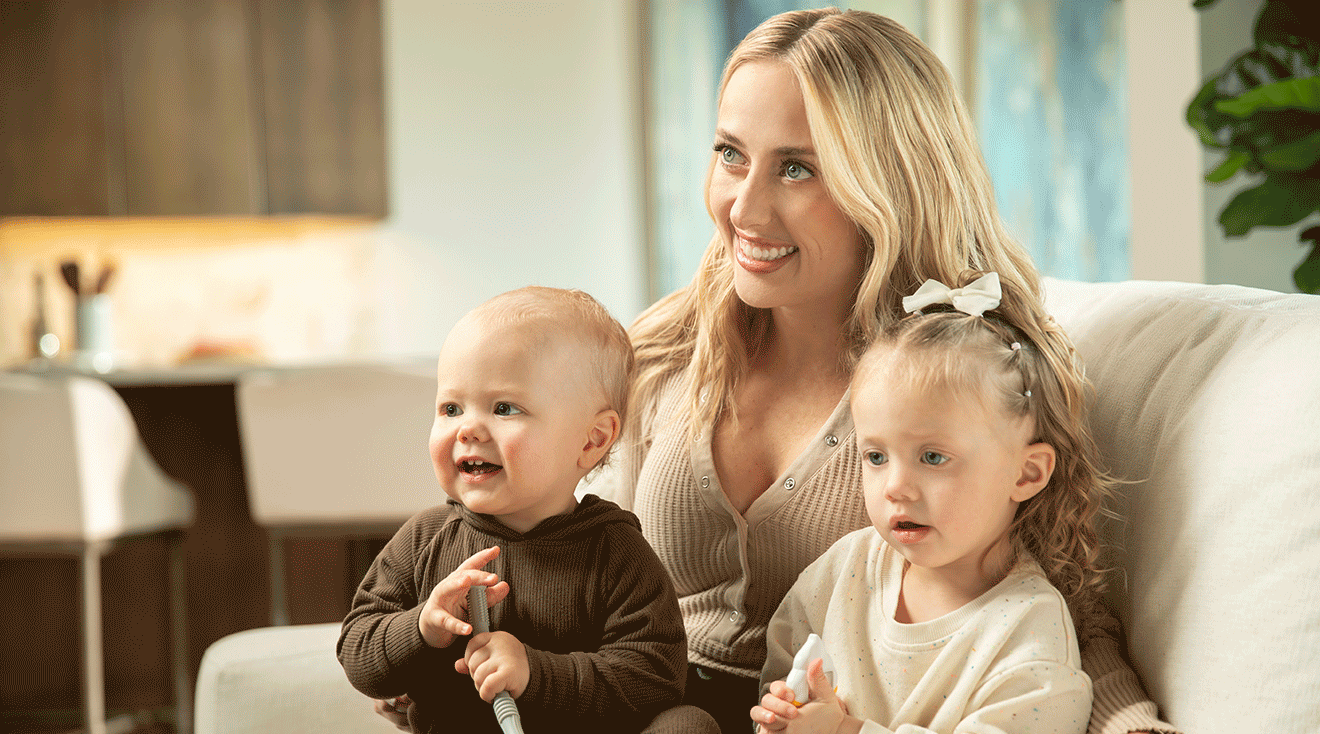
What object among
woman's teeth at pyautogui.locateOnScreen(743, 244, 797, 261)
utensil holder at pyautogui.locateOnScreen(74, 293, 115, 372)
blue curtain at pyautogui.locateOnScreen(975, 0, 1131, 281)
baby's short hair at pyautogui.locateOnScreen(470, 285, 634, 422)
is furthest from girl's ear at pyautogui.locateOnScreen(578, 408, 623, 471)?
blue curtain at pyautogui.locateOnScreen(975, 0, 1131, 281)

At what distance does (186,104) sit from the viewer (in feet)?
14.1

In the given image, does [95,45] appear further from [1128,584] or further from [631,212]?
[1128,584]

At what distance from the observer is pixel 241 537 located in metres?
3.17

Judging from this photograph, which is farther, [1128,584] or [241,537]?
[241,537]

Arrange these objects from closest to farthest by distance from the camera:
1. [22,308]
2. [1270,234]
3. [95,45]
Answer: [1270,234]
[95,45]
[22,308]

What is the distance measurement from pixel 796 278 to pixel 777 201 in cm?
9

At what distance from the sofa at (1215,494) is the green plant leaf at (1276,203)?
110 cm

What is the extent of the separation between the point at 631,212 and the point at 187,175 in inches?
71.2

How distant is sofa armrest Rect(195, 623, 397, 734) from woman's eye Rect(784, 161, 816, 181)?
0.75 m

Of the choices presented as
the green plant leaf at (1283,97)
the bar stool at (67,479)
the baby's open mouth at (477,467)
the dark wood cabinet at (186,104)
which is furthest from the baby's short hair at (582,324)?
the dark wood cabinet at (186,104)

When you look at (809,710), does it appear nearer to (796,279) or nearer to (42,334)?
(796,279)

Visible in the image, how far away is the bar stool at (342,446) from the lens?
265 cm

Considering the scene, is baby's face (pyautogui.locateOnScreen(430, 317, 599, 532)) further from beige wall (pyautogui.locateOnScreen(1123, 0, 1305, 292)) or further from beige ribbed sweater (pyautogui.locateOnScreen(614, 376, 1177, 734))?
beige wall (pyautogui.locateOnScreen(1123, 0, 1305, 292))

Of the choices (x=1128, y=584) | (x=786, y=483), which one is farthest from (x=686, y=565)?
(x=1128, y=584)
